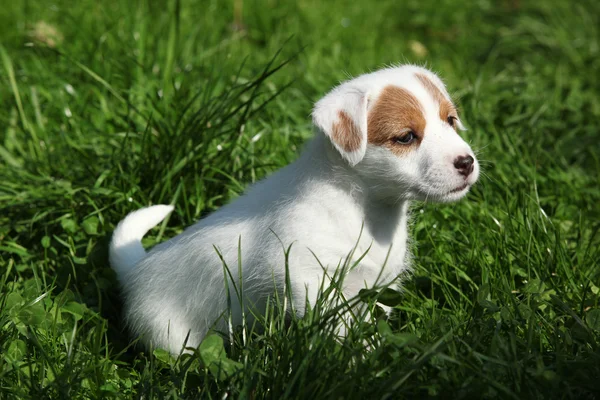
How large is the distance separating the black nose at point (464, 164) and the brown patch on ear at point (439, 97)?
24 centimetres

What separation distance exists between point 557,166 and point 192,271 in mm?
2496

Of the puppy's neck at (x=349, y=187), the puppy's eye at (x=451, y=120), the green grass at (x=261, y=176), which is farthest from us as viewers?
the puppy's eye at (x=451, y=120)

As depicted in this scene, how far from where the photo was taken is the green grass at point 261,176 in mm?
2725

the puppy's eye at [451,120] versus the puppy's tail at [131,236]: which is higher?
the puppy's tail at [131,236]

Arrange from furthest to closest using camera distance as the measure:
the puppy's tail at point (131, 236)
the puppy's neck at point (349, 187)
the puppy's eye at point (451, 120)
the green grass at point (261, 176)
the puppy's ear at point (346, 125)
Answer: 1. the puppy's tail at point (131, 236)
2. the puppy's eye at point (451, 120)
3. the puppy's neck at point (349, 187)
4. the puppy's ear at point (346, 125)
5. the green grass at point (261, 176)

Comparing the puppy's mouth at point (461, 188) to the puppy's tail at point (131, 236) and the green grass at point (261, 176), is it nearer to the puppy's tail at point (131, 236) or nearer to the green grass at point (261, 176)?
the green grass at point (261, 176)

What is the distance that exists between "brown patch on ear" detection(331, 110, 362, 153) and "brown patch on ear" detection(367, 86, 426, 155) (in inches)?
4.8

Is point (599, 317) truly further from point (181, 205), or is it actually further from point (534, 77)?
point (534, 77)

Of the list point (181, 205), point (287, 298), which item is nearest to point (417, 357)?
point (287, 298)

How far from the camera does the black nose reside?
10.3 ft

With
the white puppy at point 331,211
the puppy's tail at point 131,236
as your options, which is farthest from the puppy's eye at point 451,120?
the puppy's tail at point 131,236

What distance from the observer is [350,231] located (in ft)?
10.7


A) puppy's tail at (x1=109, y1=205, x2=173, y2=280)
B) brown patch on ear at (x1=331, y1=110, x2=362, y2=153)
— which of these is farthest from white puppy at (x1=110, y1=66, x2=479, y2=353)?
puppy's tail at (x1=109, y1=205, x2=173, y2=280)

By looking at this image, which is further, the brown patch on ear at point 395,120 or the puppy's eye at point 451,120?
the puppy's eye at point 451,120
